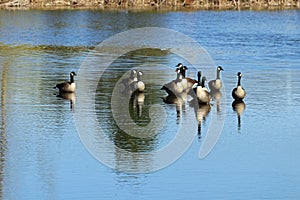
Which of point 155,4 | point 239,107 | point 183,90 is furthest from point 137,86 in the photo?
point 155,4

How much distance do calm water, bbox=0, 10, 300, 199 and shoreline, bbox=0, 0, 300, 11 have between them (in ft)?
82.6

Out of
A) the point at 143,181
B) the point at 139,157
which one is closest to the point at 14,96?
the point at 139,157

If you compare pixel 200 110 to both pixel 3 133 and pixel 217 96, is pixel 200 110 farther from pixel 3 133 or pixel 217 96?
pixel 3 133

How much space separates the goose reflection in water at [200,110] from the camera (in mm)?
14789

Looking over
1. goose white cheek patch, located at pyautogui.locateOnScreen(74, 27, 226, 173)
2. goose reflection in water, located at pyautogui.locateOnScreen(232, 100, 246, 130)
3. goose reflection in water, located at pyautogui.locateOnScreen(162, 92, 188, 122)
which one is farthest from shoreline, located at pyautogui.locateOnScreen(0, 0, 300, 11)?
goose reflection in water, located at pyautogui.locateOnScreen(232, 100, 246, 130)

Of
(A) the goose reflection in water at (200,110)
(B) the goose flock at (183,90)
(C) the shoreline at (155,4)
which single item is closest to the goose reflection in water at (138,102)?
(B) the goose flock at (183,90)

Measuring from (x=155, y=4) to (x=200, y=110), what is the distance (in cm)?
4127

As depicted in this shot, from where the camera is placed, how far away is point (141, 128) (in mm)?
13977

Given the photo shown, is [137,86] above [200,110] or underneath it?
above

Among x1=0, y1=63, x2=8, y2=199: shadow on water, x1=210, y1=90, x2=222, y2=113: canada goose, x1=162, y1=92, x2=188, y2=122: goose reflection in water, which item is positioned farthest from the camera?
x1=210, y1=90, x2=222, y2=113: canada goose

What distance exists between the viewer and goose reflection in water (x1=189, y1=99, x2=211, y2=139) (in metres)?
14.8

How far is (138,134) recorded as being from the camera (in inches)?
531

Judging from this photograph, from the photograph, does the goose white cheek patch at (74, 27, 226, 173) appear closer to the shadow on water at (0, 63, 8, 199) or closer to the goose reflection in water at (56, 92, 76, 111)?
the goose reflection in water at (56, 92, 76, 111)

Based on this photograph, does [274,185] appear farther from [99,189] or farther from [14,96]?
[14,96]
